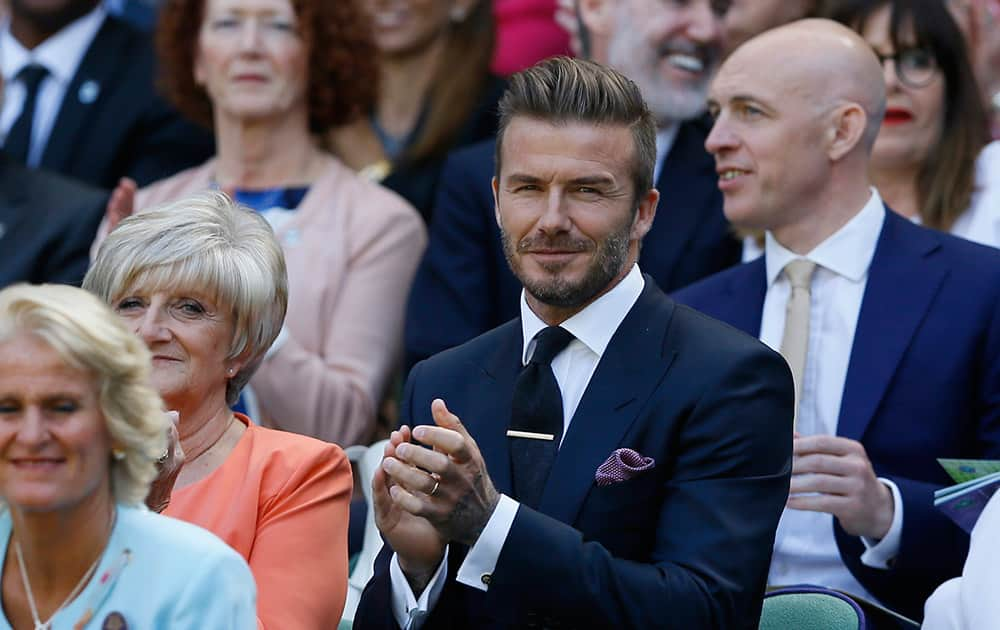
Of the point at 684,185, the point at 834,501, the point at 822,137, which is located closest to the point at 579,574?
the point at 834,501

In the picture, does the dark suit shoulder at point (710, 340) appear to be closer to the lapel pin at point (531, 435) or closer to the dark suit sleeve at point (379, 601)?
the lapel pin at point (531, 435)

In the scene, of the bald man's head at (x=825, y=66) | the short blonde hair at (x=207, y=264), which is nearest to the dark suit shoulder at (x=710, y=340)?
the short blonde hair at (x=207, y=264)

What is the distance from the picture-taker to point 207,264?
3.59m

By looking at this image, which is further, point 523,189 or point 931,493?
point 931,493

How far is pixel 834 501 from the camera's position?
4125 mm

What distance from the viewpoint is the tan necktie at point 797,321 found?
4.54m

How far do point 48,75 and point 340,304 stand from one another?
1888mm

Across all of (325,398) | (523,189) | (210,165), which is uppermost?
(523,189)

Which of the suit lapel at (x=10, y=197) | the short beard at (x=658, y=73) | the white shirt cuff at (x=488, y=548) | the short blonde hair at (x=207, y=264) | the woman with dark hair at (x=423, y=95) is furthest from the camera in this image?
the woman with dark hair at (x=423, y=95)

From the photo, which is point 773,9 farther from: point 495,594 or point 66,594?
point 66,594

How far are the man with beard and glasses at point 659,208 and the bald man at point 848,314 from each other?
482mm

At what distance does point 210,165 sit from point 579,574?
3.14m

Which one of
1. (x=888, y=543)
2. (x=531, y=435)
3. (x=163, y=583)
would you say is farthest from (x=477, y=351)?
(x=888, y=543)

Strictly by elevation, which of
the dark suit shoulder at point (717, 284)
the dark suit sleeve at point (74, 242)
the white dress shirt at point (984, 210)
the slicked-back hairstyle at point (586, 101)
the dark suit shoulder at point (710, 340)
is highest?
the slicked-back hairstyle at point (586, 101)
